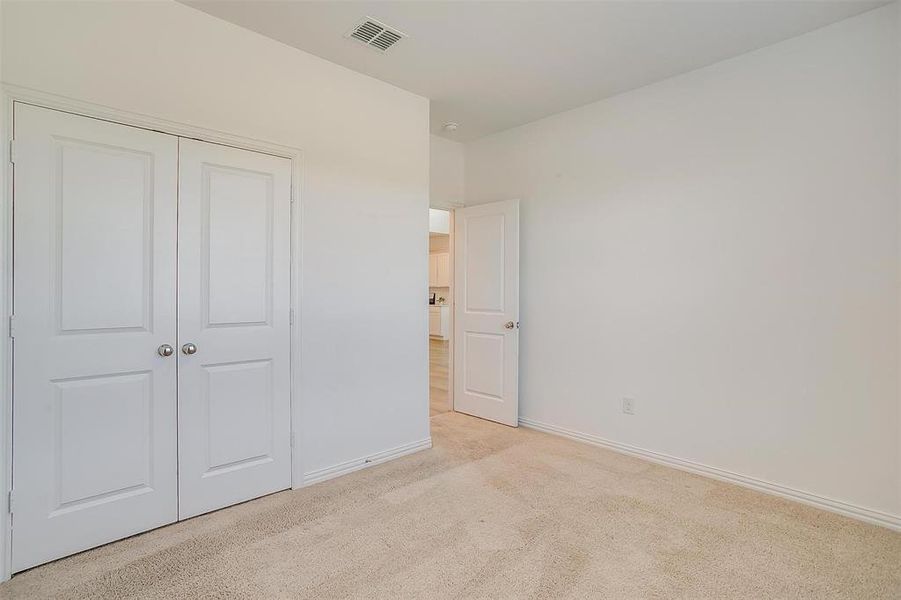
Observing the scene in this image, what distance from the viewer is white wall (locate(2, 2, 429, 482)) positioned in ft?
7.06

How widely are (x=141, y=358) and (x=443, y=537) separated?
1.75 meters

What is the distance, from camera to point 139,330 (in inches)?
90.4

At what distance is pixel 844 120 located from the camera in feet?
8.36

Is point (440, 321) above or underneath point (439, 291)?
underneath

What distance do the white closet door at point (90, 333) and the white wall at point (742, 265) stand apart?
2.86 metres

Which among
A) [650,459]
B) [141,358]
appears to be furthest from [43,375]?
[650,459]

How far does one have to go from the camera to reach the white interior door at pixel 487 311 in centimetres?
414

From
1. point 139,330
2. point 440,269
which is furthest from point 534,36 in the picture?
point 440,269

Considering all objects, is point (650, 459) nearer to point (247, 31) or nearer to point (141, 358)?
point (141, 358)

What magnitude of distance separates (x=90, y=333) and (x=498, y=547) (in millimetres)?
2179

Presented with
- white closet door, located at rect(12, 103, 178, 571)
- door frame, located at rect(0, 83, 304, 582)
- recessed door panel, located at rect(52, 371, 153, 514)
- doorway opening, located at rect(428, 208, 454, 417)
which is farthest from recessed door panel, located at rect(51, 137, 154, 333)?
doorway opening, located at rect(428, 208, 454, 417)

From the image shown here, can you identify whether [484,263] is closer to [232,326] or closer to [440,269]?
[232,326]

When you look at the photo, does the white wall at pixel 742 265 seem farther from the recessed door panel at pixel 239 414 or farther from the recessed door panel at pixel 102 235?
the recessed door panel at pixel 102 235

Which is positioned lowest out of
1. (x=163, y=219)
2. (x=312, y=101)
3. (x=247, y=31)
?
(x=163, y=219)
